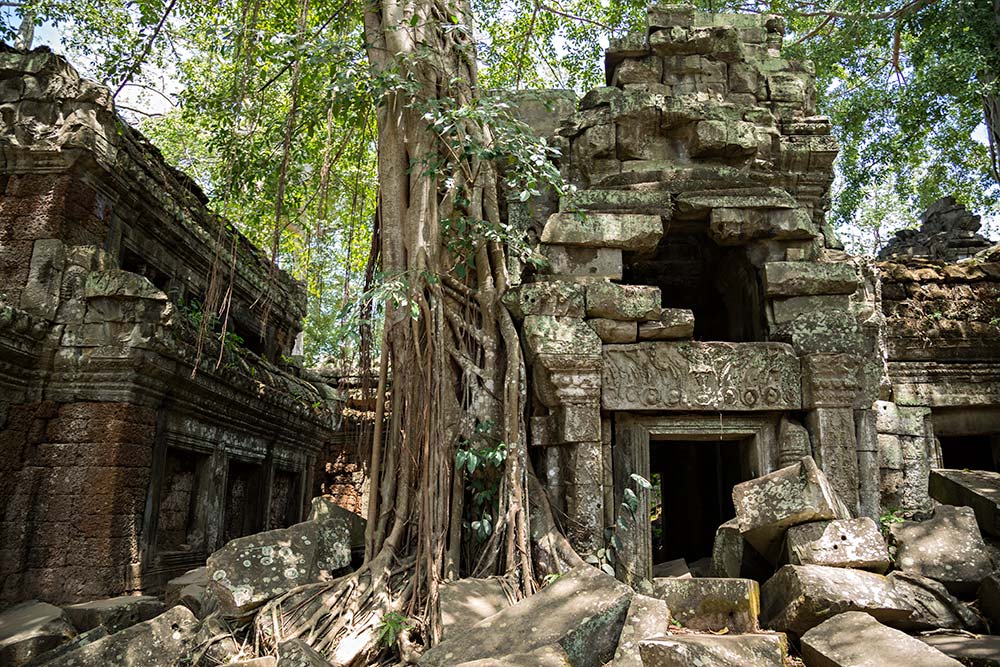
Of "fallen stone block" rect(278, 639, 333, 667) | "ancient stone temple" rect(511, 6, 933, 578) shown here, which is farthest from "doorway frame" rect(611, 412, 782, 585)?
"fallen stone block" rect(278, 639, 333, 667)

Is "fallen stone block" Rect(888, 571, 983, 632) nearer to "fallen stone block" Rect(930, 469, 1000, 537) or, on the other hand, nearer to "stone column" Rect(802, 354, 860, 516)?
"stone column" Rect(802, 354, 860, 516)

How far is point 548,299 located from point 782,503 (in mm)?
1915

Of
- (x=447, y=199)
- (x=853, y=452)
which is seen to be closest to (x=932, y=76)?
(x=853, y=452)

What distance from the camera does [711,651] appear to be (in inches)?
119

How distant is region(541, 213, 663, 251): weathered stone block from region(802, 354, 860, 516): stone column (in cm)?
142

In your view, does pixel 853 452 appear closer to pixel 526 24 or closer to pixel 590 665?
pixel 590 665

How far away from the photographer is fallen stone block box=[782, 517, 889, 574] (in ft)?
13.6

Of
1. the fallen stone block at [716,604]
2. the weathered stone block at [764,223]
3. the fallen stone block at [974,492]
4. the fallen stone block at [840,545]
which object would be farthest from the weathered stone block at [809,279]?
the fallen stone block at [716,604]

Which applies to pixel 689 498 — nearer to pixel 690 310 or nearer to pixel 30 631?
pixel 690 310

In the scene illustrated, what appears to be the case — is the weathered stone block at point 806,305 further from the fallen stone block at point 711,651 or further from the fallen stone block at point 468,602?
the fallen stone block at point 468,602

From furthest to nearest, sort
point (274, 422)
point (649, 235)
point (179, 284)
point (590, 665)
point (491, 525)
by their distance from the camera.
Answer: point (274, 422), point (179, 284), point (649, 235), point (491, 525), point (590, 665)

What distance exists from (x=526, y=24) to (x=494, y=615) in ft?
25.3

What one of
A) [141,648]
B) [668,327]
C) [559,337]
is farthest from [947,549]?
[141,648]

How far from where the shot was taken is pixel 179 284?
8.08m
